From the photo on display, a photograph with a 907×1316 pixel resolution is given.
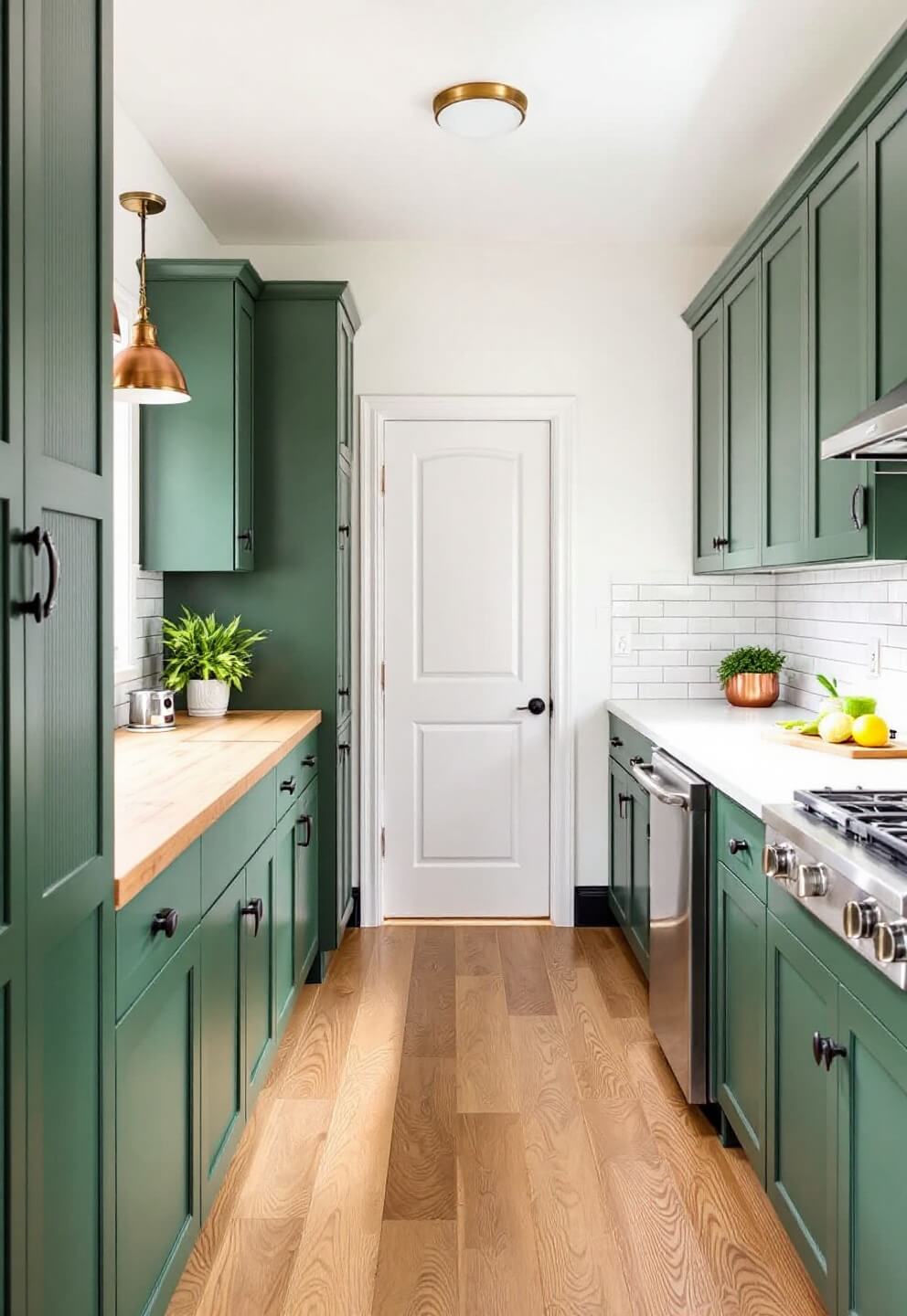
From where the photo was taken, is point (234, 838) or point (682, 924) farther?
point (682, 924)

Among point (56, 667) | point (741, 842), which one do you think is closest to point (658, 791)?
point (741, 842)

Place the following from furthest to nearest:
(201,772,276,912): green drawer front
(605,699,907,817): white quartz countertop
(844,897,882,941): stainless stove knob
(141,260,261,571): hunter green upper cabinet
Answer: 1. (141,260,261,571): hunter green upper cabinet
2. (605,699,907,817): white quartz countertop
3. (201,772,276,912): green drawer front
4. (844,897,882,941): stainless stove knob

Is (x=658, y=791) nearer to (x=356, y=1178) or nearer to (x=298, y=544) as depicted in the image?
(x=356, y=1178)

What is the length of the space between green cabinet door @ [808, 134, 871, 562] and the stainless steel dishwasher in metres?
0.72

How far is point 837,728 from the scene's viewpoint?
289cm

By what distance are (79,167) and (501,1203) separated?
2159 mm

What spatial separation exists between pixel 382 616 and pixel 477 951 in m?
1.39

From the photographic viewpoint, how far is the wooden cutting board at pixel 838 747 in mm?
2756

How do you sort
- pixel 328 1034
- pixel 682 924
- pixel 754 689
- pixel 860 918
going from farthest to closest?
1. pixel 754 689
2. pixel 328 1034
3. pixel 682 924
4. pixel 860 918

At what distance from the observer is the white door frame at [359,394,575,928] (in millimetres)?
4238

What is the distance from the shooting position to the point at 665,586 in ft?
14.0

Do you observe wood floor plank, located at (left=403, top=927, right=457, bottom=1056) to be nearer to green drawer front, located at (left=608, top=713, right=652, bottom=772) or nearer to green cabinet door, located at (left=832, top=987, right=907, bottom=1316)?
green drawer front, located at (left=608, top=713, right=652, bottom=772)

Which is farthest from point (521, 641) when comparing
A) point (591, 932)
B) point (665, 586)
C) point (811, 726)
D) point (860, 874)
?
point (860, 874)

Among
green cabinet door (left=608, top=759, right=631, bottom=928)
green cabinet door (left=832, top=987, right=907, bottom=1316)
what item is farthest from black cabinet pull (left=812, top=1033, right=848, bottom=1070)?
green cabinet door (left=608, top=759, right=631, bottom=928)
